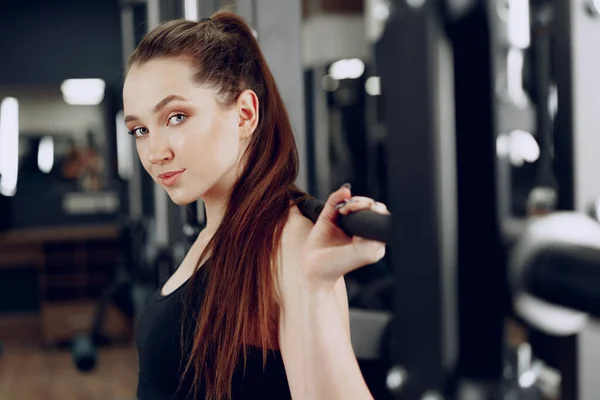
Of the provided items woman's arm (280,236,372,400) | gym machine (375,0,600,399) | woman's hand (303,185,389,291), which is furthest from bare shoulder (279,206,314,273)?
gym machine (375,0,600,399)

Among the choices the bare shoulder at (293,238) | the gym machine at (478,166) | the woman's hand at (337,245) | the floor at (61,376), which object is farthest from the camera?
the floor at (61,376)

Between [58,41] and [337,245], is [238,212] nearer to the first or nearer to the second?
[337,245]

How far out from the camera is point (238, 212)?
98 cm

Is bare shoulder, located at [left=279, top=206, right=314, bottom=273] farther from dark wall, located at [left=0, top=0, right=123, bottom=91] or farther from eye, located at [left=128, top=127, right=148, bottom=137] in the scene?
dark wall, located at [left=0, top=0, right=123, bottom=91]

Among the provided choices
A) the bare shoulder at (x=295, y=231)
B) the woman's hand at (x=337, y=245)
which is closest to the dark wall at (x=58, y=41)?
the bare shoulder at (x=295, y=231)

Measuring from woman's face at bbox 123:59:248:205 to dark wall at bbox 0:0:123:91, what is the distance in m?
4.81

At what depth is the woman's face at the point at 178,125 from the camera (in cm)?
93

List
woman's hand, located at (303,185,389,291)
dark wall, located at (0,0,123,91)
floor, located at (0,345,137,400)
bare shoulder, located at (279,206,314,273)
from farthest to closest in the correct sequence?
dark wall, located at (0,0,123,91) < floor, located at (0,345,137,400) < bare shoulder, located at (279,206,314,273) < woman's hand, located at (303,185,389,291)

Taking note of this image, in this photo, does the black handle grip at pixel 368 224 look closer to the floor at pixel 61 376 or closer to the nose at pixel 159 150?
the nose at pixel 159 150

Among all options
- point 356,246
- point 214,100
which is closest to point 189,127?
point 214,100

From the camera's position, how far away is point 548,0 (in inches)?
16.0

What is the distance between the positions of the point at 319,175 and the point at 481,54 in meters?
3.44

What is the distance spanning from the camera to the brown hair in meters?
0.91

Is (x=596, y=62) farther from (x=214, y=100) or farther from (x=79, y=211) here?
(x=79, y=211)
